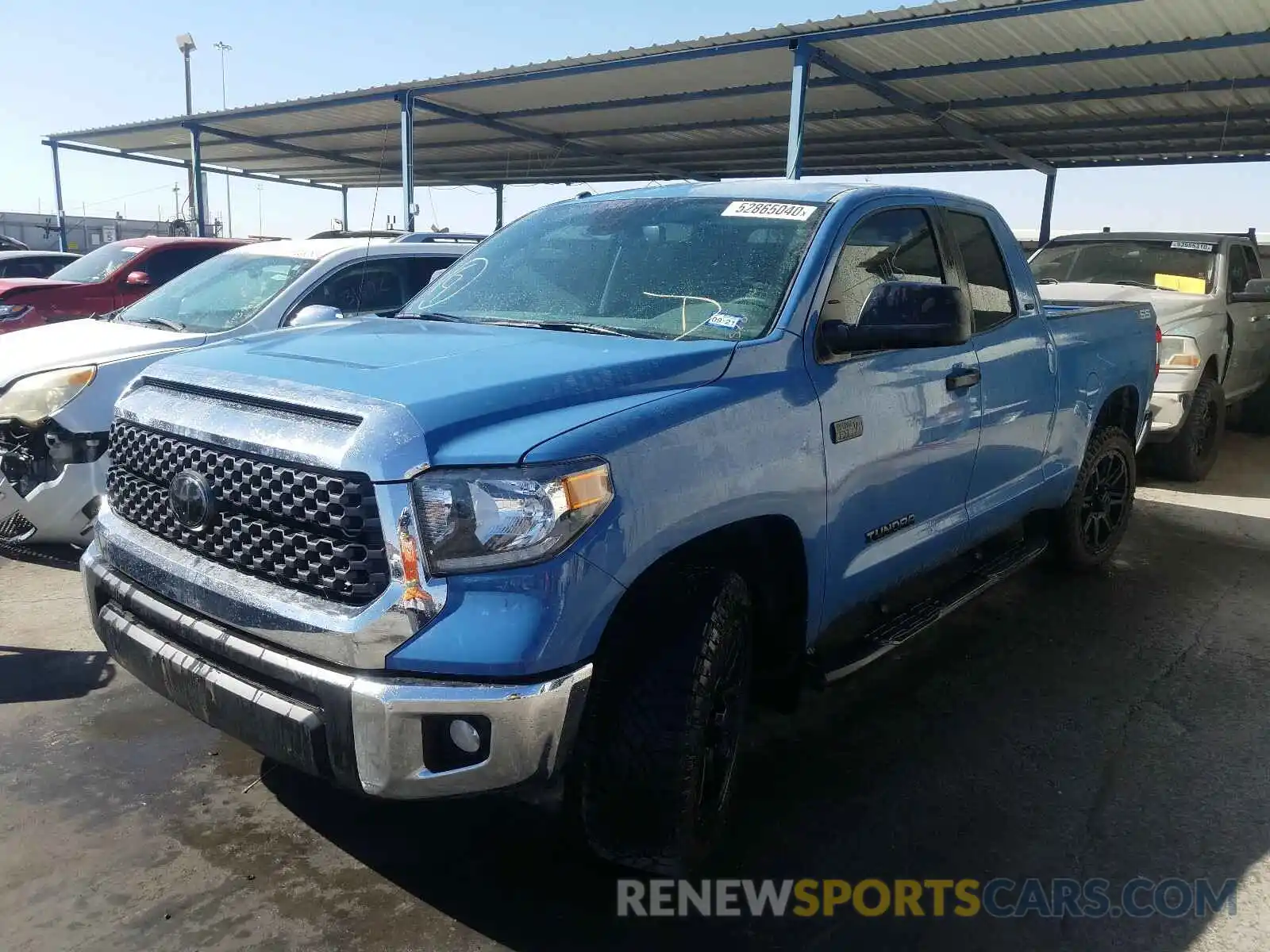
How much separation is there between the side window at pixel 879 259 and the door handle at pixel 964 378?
1.17 feet

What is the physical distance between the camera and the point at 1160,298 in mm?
7629

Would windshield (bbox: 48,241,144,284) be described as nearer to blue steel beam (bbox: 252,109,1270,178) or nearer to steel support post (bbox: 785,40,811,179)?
steel support post (bbox: 785,40,811,179)

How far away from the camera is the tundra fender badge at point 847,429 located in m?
2.91

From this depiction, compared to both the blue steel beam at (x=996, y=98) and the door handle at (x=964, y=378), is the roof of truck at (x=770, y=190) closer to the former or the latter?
the door handle at (x=964, y=378)

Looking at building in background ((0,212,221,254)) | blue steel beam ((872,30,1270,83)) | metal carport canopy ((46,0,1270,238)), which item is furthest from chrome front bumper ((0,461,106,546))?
building in background ((0,212,221,254))

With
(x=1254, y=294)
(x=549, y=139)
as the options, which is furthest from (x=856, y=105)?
(x=1254, y=294)

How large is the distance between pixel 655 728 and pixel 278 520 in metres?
1.03

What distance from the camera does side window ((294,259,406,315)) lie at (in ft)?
20.2

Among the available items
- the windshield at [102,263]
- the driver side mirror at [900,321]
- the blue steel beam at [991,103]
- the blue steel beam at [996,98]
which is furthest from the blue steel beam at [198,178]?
the driver side mirror at [900,321]

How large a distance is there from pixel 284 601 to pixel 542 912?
1.05 metres

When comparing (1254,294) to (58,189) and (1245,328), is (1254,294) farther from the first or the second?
(58,189)

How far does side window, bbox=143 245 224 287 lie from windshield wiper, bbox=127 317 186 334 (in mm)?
3452

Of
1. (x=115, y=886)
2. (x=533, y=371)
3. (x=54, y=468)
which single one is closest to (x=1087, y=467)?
(x=533, y=371)

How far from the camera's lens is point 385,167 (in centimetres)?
2122
